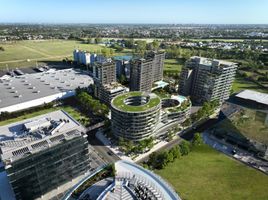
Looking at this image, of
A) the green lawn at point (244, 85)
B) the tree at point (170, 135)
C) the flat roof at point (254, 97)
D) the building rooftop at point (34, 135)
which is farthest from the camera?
the green lawn at point (244, 85)

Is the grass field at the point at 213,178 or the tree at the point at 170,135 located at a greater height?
the tree at the point at 170,135

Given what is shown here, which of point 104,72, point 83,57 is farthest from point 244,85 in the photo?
point 83,57

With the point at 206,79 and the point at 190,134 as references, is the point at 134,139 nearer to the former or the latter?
the point at 190,134

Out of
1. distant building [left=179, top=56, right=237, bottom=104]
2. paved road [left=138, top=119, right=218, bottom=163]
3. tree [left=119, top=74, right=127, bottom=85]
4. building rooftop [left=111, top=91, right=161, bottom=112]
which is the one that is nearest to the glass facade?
paved road [left=138, top=119, right=218, bottom=163]

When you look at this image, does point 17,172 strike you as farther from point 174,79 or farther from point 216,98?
point 174,79

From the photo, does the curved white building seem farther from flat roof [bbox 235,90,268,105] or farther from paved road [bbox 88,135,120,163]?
flat roof [bbox 235,90,268,105]

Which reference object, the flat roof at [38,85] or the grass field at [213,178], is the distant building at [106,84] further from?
the grass field at [213,178]

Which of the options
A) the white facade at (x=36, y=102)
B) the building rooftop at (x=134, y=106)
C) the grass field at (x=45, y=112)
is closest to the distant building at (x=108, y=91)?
the grass field at (x=45, y=112)

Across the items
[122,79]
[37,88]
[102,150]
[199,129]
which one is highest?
[122,79]
